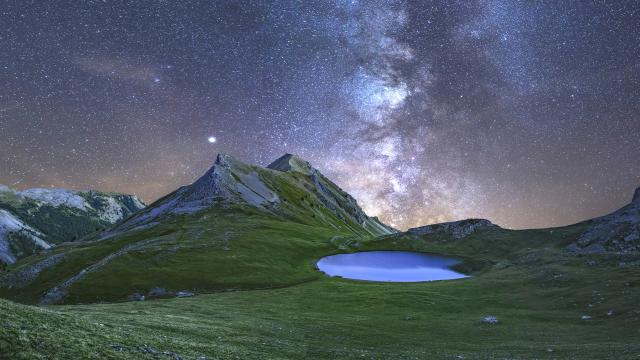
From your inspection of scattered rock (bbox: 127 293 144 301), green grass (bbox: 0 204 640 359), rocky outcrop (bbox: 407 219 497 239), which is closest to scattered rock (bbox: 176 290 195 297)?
green grass (bbox: 0 204 640 359)

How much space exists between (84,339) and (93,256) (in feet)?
420

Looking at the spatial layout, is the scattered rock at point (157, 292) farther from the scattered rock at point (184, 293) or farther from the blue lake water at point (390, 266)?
the blue lake water at point (390, 266)

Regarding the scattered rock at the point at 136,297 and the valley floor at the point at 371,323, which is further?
the scattered rock at the point at 136,297

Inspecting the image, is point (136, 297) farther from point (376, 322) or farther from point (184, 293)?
point (376, 322)

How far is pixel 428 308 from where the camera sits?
2778 inches

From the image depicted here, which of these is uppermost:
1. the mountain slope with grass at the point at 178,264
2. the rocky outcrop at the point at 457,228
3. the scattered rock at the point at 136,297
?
the rocky outcrop at the point at 457,228

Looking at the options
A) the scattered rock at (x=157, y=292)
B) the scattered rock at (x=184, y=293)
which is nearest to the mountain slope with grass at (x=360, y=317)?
the scattered rock at (x=157, y=292)

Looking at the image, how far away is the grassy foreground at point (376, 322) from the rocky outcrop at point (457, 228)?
50583 millimetres

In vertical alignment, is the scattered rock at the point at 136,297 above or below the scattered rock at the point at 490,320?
above

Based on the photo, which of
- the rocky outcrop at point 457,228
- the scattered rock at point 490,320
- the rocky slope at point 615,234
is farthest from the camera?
the rocky outcrop at point 457,228

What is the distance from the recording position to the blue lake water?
119 m

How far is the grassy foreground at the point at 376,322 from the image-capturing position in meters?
21.4

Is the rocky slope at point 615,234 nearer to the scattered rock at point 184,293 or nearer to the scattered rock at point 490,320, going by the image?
the scattered rock at point 490,320

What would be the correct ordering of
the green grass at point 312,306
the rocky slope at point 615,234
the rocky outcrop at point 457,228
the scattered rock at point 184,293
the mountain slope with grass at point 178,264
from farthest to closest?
the rocky outcrop at point 457,228 → the rocky slope at point 615,234 → the mountain slope with grass at point 178,264 → the scattered rock at point 184,293 → the green grass at point 312,306
